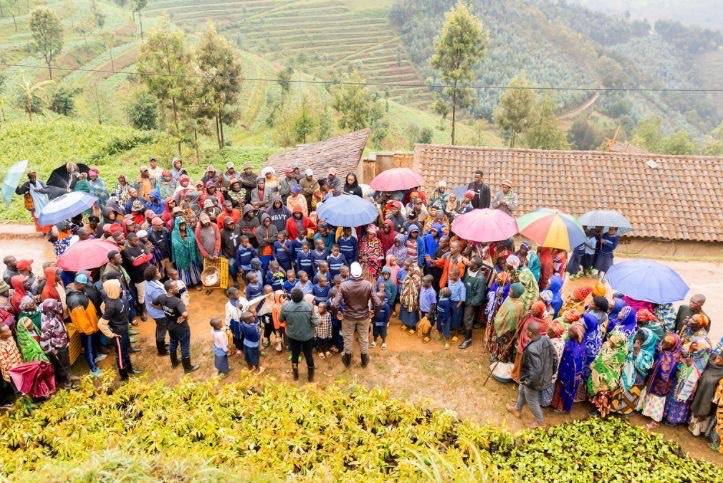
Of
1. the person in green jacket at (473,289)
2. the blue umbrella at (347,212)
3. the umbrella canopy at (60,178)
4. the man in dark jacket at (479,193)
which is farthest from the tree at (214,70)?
the person in green jacket at (473,289)

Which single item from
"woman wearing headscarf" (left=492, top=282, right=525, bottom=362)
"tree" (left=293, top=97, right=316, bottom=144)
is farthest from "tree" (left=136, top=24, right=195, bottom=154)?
"woman wearing headscarf" (left=492, top=282, right=525, bottom=362)

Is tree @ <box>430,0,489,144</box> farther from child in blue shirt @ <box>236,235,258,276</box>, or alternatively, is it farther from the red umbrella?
the red umbrella

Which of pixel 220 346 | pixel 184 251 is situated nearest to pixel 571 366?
pixel 220 346

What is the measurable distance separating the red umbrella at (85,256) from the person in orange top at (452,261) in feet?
17.2

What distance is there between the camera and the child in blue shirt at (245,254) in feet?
30.0

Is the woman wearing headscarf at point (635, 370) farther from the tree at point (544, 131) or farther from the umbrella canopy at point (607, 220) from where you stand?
the tree at point (544, 131)

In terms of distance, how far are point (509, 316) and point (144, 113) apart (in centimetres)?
Result: 2809

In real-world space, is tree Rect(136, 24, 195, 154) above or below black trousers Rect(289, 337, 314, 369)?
above

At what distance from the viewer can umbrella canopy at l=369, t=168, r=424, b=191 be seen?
10.4 m

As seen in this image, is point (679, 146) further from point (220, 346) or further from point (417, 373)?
point (220, 346)

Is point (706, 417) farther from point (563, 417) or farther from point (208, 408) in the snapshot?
point (208, 408)

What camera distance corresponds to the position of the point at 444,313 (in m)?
8.44

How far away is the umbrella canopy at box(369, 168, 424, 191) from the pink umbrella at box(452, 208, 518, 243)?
1957 millimetres

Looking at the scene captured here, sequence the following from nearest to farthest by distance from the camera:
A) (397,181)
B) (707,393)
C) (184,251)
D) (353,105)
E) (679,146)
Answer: (707,393)
(184,251)
(397,181)
(353,105)
(679,146)
